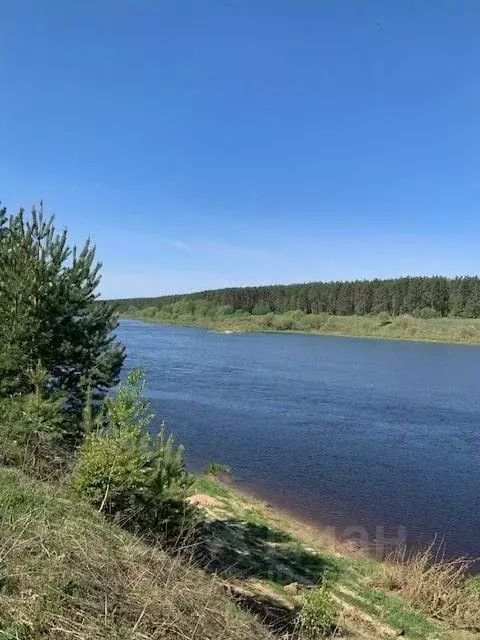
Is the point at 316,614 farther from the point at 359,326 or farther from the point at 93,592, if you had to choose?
the point at 359,326

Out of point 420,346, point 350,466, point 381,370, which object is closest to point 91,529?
point 350,466

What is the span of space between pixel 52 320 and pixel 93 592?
34.6ft

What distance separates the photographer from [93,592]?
5223 mm

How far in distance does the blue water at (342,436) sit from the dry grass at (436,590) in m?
4.27

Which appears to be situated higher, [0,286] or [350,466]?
[0,286]

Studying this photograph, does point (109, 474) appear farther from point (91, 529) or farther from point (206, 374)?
point (206, 374)

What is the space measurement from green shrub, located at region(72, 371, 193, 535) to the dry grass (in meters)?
5.12

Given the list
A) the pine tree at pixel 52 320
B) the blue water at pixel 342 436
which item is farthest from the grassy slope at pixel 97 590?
the blue water at pixel 342 436

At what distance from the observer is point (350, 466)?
25.2 meters

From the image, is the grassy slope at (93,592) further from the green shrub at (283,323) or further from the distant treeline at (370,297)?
the green shrub at (283,323)

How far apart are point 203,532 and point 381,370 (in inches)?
1863

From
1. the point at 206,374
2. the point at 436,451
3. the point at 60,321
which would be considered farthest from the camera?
the point at 206,374

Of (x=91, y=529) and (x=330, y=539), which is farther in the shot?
(x=330, y=539)

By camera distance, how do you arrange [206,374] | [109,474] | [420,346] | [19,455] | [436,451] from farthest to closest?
[420,346] → [206,374] → [436,451] → [19,455] → [109,474]
